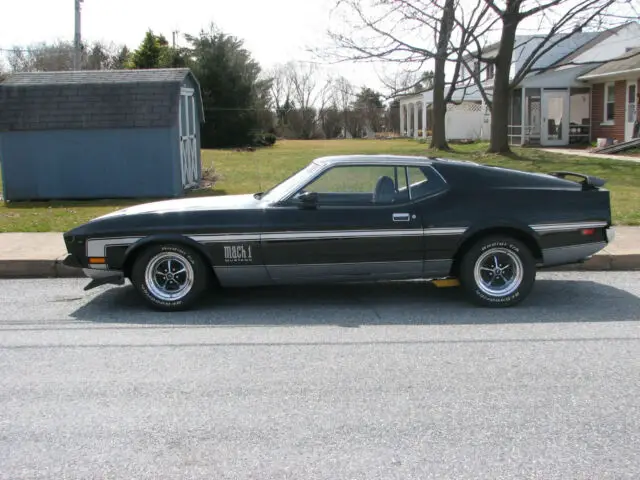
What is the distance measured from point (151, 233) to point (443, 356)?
297cm

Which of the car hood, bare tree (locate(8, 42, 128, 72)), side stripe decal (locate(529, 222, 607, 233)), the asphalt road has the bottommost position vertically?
the asphalt road

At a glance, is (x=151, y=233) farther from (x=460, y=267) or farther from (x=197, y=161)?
(x=197, y=161)

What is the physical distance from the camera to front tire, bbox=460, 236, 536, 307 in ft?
22.4

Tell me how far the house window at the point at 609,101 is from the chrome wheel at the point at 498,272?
83.0ft

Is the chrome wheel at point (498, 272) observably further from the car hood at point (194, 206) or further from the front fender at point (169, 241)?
the front fender at point (169, 241)

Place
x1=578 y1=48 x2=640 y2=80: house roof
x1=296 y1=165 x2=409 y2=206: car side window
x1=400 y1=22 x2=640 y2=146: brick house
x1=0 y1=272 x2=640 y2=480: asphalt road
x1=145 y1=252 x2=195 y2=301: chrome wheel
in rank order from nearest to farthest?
x1=0 y1=272 x2=640 y2=480: asphalt road < x1=145 y1=252 x2=195 y2=301: chrome wheel < x1=296 y1=165 x2=409 y2=206: car side window < x1=578 y1=48 x2=640 y2=80: house roof < x1=400 y1=22 x2=640 y2=146: brick house

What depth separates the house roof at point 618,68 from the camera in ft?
85.8

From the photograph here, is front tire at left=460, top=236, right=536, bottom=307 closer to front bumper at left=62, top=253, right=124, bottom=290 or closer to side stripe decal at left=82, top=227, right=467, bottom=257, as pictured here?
side stripe decal at left=82, top=227, right=467, bottom=257

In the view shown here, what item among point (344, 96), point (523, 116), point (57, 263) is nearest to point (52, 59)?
point (344, 96)

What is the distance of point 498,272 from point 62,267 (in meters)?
5.19

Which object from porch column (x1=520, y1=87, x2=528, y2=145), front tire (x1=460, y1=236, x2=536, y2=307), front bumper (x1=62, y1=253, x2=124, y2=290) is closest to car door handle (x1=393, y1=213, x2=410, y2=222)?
front tire (x1=460, y1=236, x2=536, y2=307)

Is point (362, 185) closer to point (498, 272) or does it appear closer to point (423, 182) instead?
point (423, 182)

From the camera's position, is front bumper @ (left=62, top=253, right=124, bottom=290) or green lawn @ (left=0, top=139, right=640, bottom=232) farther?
green lawn @ (left=0, top=139, right=640, bottom=232)

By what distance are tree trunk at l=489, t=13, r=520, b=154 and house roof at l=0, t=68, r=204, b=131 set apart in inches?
472
